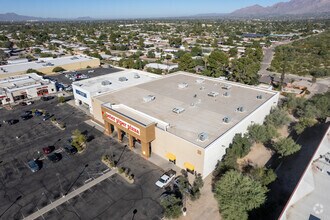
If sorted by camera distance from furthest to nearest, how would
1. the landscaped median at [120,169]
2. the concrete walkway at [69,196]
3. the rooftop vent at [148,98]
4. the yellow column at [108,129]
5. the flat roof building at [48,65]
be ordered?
the flat roof building at [48,65] → the rooftop vent at [148,98] → the yellow column at [108,129] → the landscaped median at [120,169] → the concrete walkway at [69,196]

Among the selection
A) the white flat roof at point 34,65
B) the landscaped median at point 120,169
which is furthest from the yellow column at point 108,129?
the white flat roof at point 34,65

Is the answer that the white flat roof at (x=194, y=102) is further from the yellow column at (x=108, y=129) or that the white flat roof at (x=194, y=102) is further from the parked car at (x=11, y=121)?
the parked car at (x=11, y=121)

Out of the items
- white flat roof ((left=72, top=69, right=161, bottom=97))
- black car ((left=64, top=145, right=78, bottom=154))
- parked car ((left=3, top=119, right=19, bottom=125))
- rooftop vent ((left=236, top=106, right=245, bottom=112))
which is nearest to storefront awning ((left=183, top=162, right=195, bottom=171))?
rooftop vent ((left=236, top=106, right=245, bottom=112))

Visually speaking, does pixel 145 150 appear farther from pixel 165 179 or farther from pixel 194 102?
pixel 194 102

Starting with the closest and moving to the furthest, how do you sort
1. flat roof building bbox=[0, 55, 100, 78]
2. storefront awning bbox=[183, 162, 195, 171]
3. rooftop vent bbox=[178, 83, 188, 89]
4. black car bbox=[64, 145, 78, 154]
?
storefront awning bbox=[183, 162, 195, 171], black car bbox=[64, 145, 78, 154], rooftop vent bbox=[178, 83, 188, 89], flat roof building bbox=[0, 55, 100, 78]

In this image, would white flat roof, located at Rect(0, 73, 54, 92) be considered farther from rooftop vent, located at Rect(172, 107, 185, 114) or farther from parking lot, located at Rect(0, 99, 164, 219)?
rooftop vent, located at Rect(172, 107, 185, 114)

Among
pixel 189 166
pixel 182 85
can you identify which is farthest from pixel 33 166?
pixel 182 85
